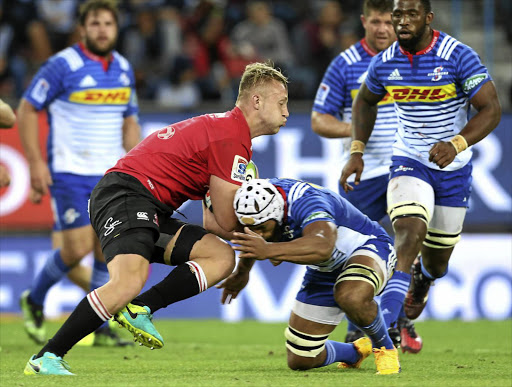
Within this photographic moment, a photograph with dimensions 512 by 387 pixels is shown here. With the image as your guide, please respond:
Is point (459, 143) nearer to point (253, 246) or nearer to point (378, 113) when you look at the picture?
point (378, 113)

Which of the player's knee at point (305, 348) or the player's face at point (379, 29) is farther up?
the player's face at point (379, 29)

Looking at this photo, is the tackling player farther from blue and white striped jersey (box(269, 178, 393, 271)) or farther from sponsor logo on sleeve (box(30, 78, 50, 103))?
sponsor logo on sleeve (box(30, 78, 50, 103))

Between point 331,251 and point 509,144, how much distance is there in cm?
681

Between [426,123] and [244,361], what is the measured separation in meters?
2.30

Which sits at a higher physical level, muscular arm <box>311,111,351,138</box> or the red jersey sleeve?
the red jersey sleeve

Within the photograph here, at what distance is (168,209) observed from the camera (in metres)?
6.54

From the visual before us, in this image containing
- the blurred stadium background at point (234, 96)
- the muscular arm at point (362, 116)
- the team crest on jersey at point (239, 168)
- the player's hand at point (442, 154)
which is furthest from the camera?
the blurred stadium background at point (234, 96)

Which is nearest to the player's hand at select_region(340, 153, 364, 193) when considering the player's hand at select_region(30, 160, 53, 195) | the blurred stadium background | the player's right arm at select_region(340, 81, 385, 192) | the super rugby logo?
the player's right arm at select_region(340, 81, 385, 192)

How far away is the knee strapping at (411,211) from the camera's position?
7.43m

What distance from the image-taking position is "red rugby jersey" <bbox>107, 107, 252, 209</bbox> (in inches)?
249

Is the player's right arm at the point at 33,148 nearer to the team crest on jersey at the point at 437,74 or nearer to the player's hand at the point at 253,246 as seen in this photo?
the team crest on jersey at the point at 437,74

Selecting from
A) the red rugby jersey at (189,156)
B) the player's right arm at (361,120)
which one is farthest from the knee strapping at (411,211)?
the red rugby jersey at (189,156)

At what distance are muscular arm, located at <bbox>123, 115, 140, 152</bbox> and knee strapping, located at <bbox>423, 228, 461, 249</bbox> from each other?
2961mm

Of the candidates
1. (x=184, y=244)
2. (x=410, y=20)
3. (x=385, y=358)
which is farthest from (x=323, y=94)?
(x=385, y=358)
